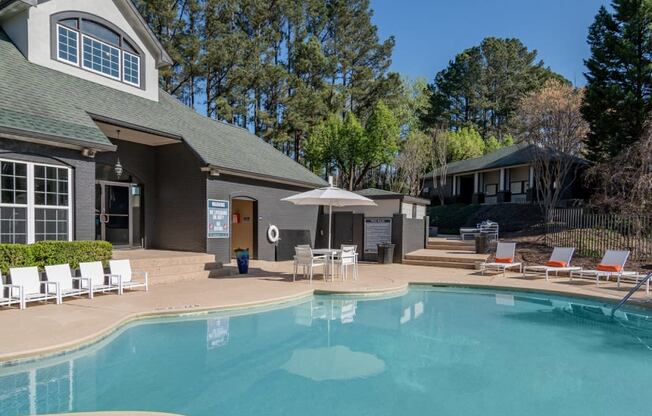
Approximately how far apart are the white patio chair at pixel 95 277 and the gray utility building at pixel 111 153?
3.95ft

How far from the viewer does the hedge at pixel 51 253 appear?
8422 mm

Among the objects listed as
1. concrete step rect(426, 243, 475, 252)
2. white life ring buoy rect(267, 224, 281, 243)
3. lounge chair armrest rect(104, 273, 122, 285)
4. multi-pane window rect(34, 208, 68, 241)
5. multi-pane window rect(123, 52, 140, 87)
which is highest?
multi-pane window rect(123, 52, 140, 87)

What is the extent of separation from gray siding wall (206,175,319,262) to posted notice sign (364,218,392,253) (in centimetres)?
253

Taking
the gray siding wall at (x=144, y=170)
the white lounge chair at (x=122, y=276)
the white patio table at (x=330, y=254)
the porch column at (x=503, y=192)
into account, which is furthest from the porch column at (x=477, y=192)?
the white lounge chair at (x=122, y=276)

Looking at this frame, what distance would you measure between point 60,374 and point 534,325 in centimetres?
834

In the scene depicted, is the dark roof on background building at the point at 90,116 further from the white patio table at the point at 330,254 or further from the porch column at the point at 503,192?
the porch column at the point at 503,192

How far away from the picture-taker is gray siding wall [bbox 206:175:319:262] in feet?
45.7

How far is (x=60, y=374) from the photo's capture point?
5371 mm

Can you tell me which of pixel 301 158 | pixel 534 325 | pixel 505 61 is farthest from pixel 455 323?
pixel 505 61

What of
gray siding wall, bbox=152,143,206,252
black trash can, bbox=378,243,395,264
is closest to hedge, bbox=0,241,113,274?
gray siding wall, bbox=152,143,206,252

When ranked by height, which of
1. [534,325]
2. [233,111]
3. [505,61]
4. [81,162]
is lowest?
[534,325]

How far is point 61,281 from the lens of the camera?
28.8 feet

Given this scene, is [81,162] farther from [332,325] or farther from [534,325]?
[534,325]

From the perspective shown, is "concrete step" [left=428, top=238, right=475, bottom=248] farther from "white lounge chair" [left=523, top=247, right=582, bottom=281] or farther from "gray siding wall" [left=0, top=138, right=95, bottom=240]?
"gray siding wall" [left=0, top=138, right=95, bottom=240]
